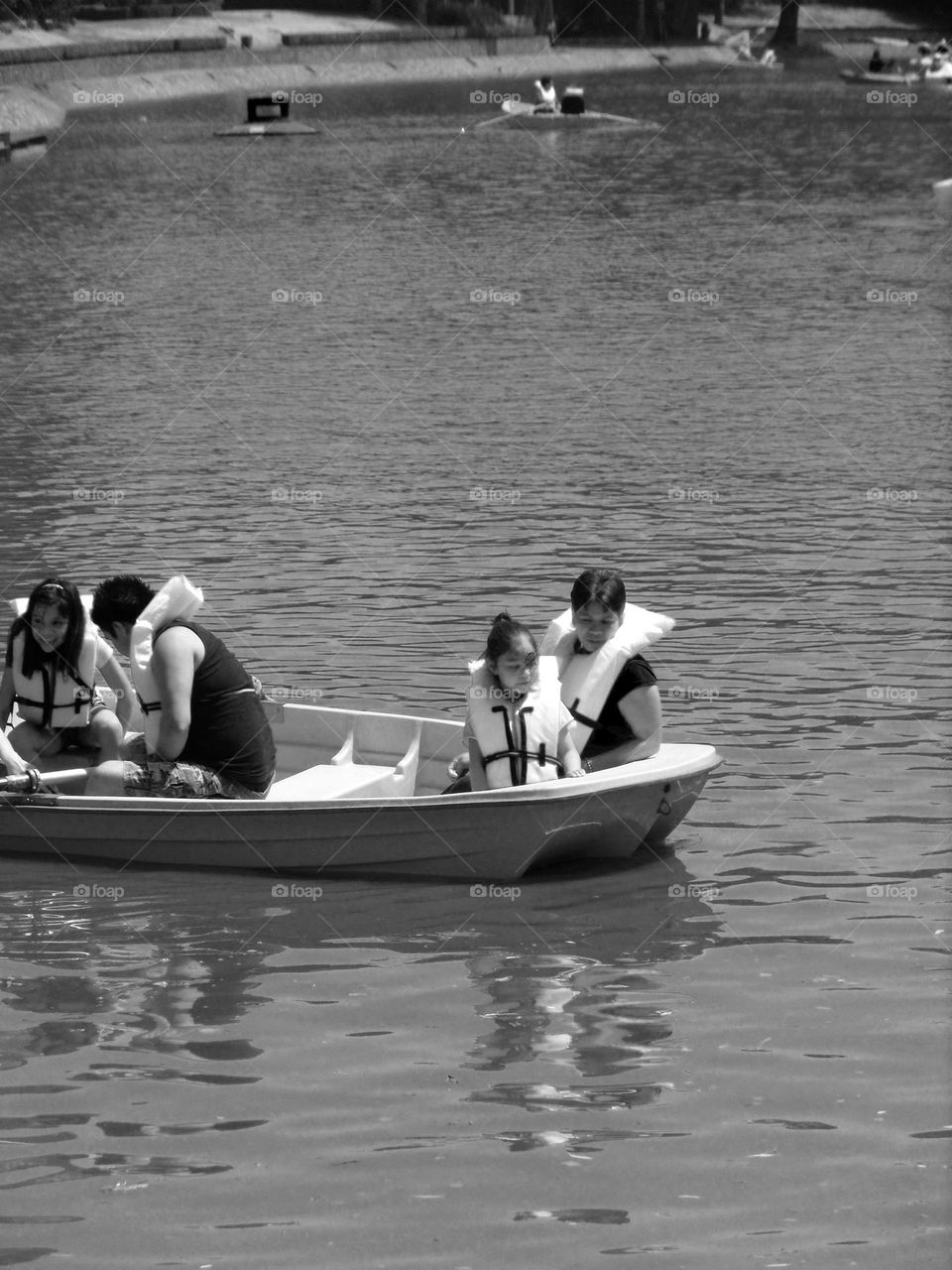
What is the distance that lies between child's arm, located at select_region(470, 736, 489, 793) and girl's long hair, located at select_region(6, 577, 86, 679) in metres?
1.83

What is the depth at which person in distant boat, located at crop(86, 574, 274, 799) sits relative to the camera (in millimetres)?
8406

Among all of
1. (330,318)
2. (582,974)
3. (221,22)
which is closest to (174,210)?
(330,318)

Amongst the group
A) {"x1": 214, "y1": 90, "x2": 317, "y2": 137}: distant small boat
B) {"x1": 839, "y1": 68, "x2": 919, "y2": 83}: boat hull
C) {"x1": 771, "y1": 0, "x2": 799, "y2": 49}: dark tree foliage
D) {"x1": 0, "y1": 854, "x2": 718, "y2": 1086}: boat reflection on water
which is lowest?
{"x1": 0, "y1": 854, "x2": 718, "y2": 1086}: boat reflection on water

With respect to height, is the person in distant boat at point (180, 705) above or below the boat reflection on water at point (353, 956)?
above

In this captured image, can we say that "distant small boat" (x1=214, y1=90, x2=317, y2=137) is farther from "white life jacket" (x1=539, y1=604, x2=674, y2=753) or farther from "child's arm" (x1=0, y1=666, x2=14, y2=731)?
"white life jacket" (x1=539, y1=604, x2=674, y2=753)

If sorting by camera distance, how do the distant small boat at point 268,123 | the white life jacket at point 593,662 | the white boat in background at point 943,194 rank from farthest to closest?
1. the distant small boat at point 268,123
2. the white boat in background at point 943,194
3. the white life jacket at point 593,662

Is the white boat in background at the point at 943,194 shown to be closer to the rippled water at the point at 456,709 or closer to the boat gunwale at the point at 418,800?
the rippled water at the point at 456,709

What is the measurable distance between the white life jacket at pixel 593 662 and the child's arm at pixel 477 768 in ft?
1.39

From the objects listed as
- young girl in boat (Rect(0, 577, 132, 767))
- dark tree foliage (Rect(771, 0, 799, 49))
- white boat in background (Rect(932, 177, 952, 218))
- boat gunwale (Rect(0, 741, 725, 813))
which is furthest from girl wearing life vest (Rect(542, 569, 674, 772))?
dark tree foliage (Rect(771, 0, 799, 49))

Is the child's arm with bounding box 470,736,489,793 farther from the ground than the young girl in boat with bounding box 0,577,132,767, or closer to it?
closer to it

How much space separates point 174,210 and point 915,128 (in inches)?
1031

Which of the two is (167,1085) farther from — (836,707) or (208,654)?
(836,707)

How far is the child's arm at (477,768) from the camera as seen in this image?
8.56 meters

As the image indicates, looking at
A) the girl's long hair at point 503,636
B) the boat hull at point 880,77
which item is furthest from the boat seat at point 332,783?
the boat hull at point 880,77
